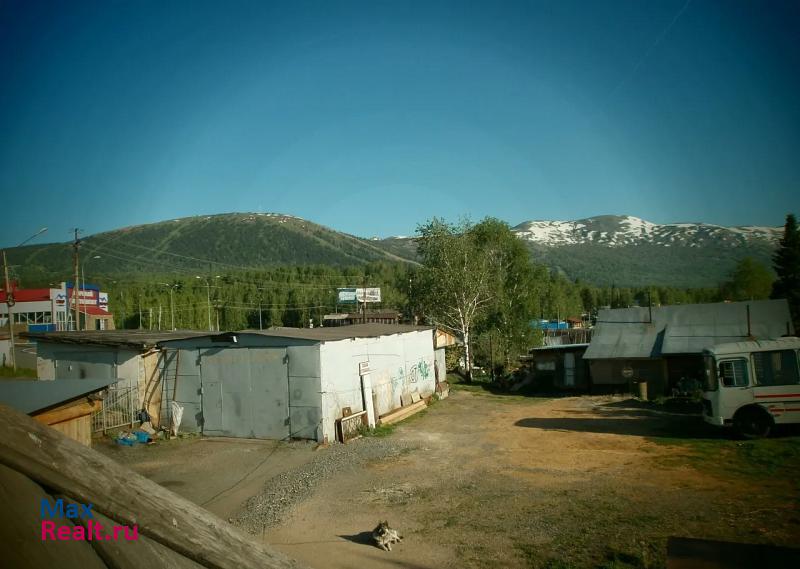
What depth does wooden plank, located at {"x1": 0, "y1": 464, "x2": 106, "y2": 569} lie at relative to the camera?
1.19 metres

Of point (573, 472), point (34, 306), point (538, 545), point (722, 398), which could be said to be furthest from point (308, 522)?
point (34, 306)

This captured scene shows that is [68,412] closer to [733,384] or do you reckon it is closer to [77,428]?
[77,428]

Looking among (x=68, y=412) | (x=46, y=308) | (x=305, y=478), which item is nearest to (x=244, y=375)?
(x=305, y=478)

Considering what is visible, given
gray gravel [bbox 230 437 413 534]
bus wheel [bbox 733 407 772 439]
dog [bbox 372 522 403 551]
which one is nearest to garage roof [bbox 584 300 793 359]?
bus wheel [bbox 733 407 772 439]

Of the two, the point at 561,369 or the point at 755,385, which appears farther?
the point at 561,369

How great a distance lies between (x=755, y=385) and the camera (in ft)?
54.1

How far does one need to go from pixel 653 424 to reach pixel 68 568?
73.7 ft

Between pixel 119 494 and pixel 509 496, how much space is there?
12.5 meters

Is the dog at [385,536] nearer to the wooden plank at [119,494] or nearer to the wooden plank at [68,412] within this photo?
the wooden plank at [68,412]

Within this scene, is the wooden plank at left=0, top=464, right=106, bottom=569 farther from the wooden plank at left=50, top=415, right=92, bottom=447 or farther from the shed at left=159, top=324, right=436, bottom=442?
Result: the shed at left=159, top=324, right=436, bottom=442

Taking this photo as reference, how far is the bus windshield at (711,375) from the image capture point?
17016mm

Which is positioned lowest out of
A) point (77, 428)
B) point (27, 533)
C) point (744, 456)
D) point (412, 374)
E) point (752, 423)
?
point (744, 456)

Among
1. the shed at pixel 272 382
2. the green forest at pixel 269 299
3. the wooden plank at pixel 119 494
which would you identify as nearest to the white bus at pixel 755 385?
the shed at pixel 272 382

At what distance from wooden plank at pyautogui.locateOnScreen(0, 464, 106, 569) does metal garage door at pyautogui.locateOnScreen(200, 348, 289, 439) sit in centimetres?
1734
